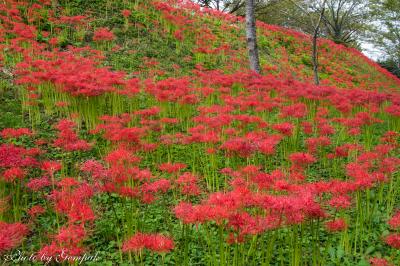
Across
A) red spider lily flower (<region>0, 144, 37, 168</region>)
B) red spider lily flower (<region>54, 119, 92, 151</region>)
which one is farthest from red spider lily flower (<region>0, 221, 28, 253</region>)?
red spider lily flower (<region>54, 119, 92, 151</region>)

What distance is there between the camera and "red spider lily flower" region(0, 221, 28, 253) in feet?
8.23

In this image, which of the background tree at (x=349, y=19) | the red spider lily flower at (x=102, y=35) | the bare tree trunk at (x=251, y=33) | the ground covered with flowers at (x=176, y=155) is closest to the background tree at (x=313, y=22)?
the bare tree trunk at (x=251, y=33)

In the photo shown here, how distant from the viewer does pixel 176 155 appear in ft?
21.5

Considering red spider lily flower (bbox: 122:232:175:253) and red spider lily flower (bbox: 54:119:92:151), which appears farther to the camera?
red spider lily flower (bbox: 54:119:92:151)

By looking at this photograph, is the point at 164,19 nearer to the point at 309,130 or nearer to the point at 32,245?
the point at 309,130

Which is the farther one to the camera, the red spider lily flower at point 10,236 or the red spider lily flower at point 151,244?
the red spider lily flower at point 151,244

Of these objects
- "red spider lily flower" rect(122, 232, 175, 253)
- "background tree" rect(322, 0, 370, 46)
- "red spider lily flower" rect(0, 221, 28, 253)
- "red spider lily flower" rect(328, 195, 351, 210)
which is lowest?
"red spider lily flower" rect(122, 232, 175, 253)

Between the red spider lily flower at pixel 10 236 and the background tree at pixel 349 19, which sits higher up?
the background tree at pixel 349 19

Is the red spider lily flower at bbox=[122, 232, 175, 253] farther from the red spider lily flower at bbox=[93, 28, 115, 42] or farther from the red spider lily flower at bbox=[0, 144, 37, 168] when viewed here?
the red spider lily flower at bbox=[93, 28, 115, 42]

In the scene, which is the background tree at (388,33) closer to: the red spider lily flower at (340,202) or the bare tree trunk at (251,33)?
the bare tree trunk at (251,33)

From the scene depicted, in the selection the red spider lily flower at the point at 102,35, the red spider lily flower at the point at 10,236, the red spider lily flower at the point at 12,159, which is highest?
the red spider lily flower at the point at 102,35

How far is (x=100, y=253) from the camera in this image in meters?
3.93

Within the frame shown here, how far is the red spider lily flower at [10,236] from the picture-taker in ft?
8.23

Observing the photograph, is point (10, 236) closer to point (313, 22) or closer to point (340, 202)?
point (340, 202)
